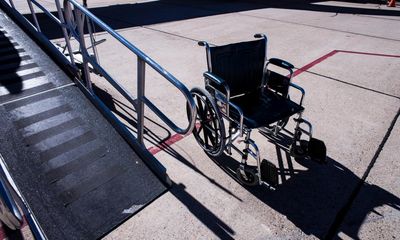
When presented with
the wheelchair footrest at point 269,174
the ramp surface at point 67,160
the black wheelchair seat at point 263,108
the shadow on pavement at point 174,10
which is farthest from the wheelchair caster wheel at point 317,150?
the shadow on pavement at point 174,10

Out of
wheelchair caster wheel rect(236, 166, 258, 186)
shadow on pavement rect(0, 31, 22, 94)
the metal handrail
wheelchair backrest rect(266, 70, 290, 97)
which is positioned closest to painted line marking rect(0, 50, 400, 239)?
the metal handrail

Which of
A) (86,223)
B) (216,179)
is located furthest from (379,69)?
(86,223)

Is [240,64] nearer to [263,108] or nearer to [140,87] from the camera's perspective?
[263,108]

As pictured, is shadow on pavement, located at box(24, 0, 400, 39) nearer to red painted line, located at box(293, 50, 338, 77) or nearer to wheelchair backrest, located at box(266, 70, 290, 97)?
red painted line, located at box(293, 50, 338, 77)

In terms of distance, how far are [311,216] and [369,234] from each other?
0.52 meters

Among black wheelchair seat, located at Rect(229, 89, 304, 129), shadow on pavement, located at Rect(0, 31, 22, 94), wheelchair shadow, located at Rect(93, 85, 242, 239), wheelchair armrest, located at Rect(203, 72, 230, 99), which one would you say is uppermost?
wheelchair armrest, located at Rect(203, 72, 230, 99)

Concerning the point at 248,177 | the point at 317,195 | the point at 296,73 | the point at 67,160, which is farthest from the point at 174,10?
the point at 317,195

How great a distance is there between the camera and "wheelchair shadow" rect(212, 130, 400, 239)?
2.80m

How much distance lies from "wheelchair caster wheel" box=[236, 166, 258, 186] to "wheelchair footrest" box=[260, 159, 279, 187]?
0.34 ft

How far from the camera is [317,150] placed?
338 cm

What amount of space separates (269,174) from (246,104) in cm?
94

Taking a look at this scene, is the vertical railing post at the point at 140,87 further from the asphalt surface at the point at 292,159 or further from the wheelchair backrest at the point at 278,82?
the wheelchair backrest at the point at 278,82

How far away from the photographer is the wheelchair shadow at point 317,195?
9.20 feet

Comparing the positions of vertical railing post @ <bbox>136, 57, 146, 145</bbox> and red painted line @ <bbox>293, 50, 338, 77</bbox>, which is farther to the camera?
red painted line @ <bbox>293, 50, 338, 77</bbox>
